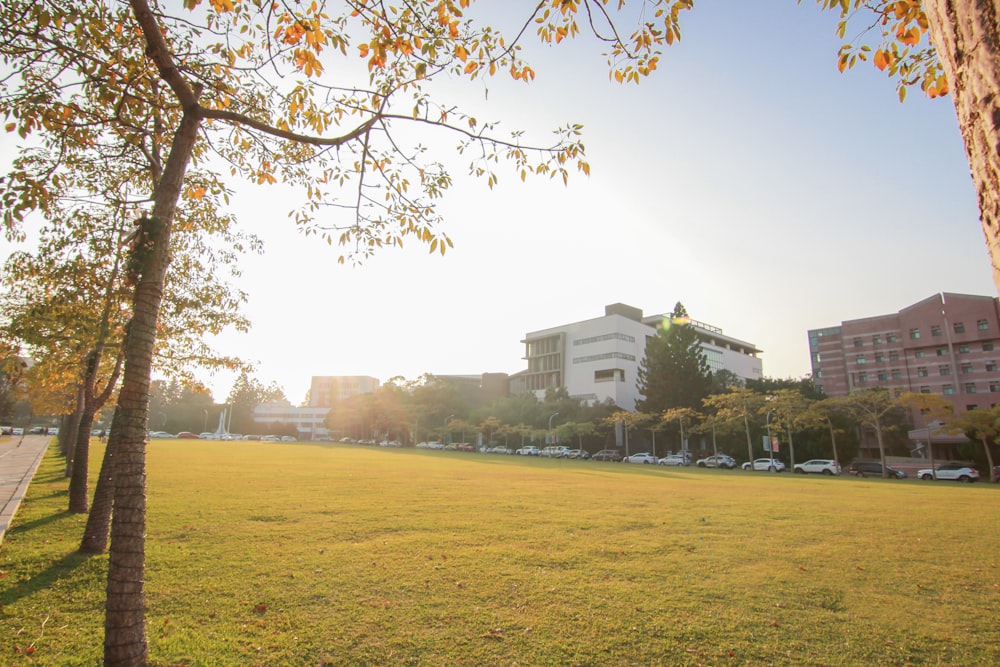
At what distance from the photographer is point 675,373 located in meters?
66.6

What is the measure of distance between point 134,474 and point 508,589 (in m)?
4.59

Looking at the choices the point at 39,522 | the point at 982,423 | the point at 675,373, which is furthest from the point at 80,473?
the point at 675,373

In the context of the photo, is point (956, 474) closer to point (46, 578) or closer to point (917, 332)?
point (917, 332)

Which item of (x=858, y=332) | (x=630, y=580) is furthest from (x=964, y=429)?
(x=630, y=580)

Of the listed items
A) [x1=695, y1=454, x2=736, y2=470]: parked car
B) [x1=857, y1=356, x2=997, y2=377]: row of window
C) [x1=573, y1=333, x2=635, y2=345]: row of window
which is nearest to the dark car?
[x1=695, y1=454, x2=736, y2=470]: parked car

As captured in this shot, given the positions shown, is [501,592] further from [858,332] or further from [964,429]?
[858,332]

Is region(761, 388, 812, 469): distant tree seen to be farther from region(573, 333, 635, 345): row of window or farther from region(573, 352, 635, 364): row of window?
region(573, 333, 635, 345): row of window

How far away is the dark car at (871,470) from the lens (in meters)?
40.8

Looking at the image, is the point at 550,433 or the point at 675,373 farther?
the point at 550,433

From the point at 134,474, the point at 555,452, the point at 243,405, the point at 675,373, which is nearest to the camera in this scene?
the point at 134,474

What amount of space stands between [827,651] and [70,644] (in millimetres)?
→ 7486

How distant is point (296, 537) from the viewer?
945cm

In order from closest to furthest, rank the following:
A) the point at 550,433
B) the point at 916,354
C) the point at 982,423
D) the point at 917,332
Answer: the point at 982,423 → the point at 917,332 → the point at 916,354 → the point at 550,433

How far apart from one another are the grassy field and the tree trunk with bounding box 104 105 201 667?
2.34 ft
